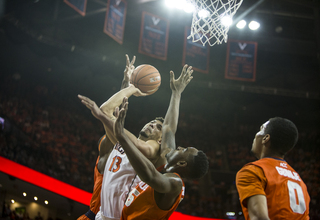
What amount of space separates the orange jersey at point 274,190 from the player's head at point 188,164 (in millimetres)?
402

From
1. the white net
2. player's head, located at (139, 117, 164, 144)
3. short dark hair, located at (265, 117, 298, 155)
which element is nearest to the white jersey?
player's head, located at (139, 117, 164, 144)

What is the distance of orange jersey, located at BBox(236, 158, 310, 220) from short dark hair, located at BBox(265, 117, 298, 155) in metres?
0.18

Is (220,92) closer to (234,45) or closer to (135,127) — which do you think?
(234,45)

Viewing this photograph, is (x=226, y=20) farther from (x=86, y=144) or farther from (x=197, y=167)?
(x=86, y=144)

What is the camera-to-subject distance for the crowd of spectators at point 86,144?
920 centimetres

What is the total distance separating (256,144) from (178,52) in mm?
11730

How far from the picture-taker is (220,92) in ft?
46.1

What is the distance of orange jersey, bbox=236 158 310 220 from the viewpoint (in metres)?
1.78

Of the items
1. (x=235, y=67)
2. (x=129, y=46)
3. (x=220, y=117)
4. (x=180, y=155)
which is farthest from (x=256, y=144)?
(x=220, y=117)

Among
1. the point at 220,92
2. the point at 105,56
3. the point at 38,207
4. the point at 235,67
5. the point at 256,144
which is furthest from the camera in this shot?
Result: the point at 220,92

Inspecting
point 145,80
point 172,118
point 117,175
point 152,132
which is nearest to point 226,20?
point 145,80

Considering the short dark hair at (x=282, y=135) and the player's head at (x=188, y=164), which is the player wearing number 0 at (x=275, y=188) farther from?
the player's head at (x=188, y=164)

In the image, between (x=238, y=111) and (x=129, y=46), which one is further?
(x=238, y=111)

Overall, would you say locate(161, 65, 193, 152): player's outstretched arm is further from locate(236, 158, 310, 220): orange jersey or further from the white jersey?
locate(236, 158, 310, 220): orange jersey
